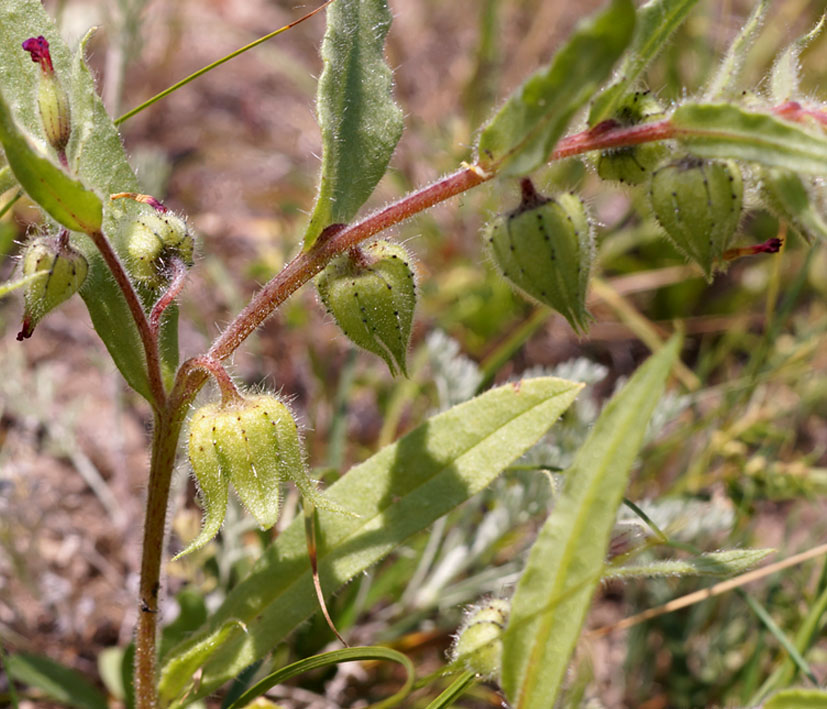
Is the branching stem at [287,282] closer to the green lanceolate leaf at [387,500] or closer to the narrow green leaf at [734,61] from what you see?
the narrow green leaf at [734,61]

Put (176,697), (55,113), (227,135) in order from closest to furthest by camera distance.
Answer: (55,113) < (176,697) < (227,135)

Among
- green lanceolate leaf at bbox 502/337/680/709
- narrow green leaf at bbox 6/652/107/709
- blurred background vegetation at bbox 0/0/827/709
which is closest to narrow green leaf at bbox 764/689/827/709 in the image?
green lanceolate leaf at bbox 502/337/680/709

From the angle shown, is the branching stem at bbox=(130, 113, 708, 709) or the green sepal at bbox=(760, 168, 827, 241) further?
the branching stem at bbox=(130, 113, 708, 709)

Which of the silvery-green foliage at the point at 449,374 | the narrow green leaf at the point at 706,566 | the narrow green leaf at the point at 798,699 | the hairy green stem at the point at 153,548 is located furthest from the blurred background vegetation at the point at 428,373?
the narrow green leaf at the point at 798,699

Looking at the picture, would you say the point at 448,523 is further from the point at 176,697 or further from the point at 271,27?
the point at 271,27

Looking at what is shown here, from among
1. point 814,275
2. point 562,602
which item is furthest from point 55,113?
point 814,275

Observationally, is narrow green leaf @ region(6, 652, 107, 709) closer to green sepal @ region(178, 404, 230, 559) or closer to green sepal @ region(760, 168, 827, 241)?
green sepal @ region(178, 404, 230, 559)
